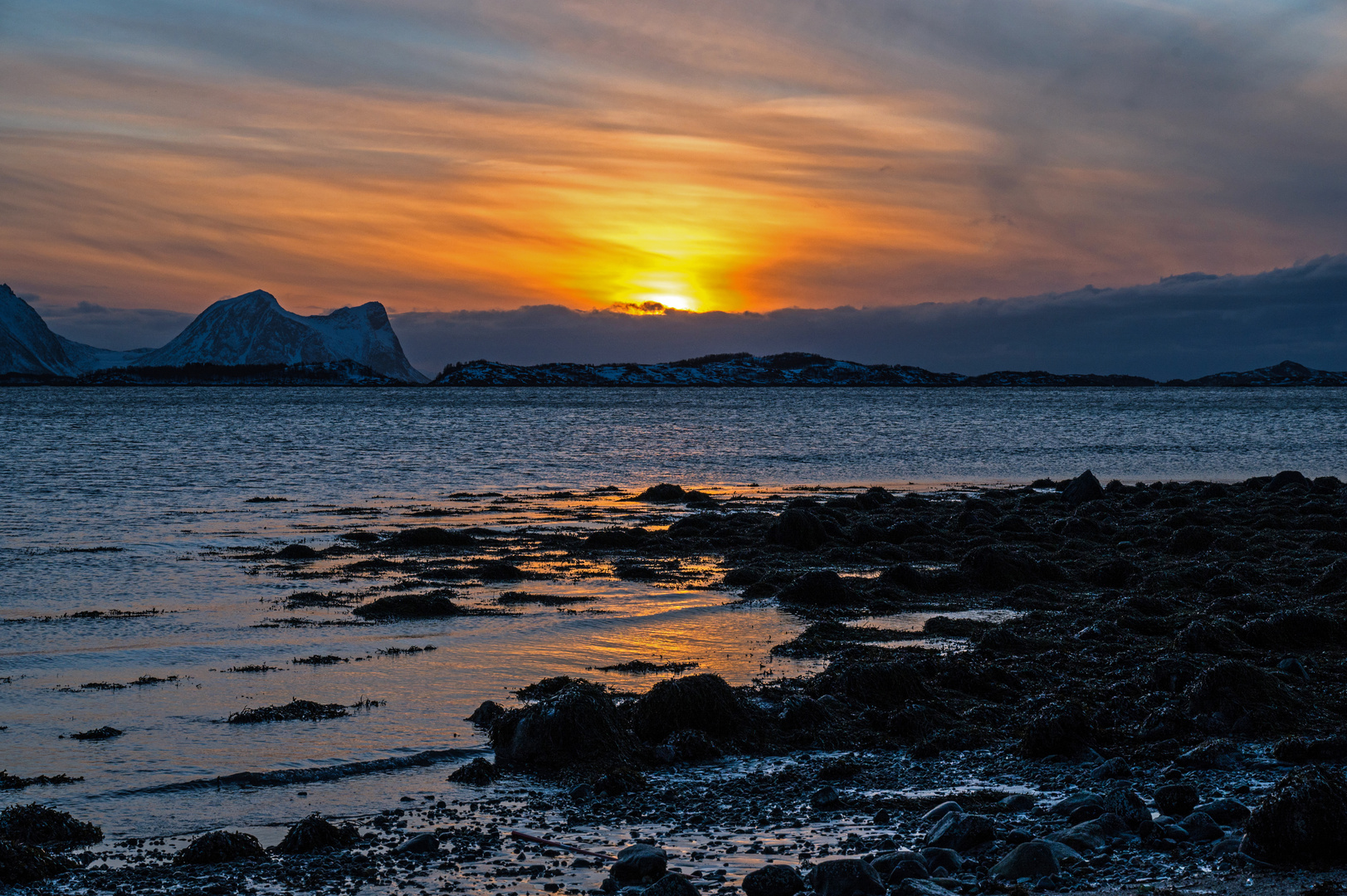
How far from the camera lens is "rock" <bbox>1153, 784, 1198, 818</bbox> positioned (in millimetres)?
7922

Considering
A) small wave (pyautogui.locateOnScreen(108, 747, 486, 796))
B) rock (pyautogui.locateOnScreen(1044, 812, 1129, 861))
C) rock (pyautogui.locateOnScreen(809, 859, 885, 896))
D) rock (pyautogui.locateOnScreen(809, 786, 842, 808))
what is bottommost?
small wave (pyautogui.locateOnScreen(108, 747, 486, 796))

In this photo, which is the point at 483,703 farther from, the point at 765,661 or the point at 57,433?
the point at 57,433

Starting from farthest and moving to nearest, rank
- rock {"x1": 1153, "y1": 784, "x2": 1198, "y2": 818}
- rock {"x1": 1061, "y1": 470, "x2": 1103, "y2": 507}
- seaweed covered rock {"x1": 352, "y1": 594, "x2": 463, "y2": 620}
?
rock {"x1": 1061, "y1": 470, "x2": 1103, "y2": 507}, seaweed covered rock {"x1": 352, "y1": 594, "x2": 463, "y2": 620}, rock {"x1": 1153, "y1": 784, "x2": 1198, "y2": 818}

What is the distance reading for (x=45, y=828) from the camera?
7816 mm

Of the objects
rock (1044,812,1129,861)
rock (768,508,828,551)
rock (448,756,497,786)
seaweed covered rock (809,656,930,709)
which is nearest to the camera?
rock (1044,812,1129,861)

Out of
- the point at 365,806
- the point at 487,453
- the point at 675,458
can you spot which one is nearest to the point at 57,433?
the point at 487,453

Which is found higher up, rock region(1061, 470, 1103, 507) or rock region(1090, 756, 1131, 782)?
rock region(1061, 470, 1103, 507)

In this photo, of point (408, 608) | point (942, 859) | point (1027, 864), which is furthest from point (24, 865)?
point (408, 608)

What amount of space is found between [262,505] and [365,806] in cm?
2736

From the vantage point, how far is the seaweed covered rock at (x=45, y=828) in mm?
7703

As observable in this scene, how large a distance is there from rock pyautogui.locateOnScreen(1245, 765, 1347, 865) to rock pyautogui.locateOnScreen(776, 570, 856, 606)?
1099cm

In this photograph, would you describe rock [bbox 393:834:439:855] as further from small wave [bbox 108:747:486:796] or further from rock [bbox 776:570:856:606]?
rock [bbox 776:570:856:606]

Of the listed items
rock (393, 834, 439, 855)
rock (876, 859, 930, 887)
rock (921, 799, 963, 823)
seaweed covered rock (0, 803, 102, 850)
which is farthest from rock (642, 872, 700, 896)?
seaweed covered rock (0, 803, 102, 850)

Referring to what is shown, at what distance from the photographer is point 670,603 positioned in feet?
59.5
